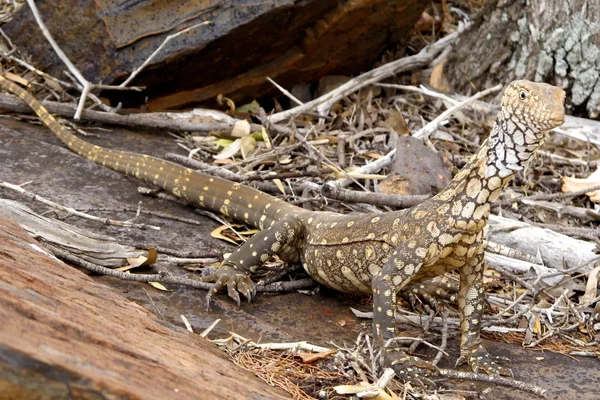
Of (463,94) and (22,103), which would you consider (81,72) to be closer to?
(22,103)

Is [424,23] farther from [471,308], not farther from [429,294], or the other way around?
[471,308]

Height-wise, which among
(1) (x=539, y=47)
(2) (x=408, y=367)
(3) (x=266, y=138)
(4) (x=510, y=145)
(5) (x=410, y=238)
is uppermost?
(1) (x=539, y=47)

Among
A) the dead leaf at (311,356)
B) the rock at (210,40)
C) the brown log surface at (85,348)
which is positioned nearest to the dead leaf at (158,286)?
the brown log surface at (85,348)

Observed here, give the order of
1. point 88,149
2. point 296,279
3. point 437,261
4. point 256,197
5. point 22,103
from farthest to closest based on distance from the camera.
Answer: point 22,103 < point 88,149 < point 256,197 < point 296,279 < point 437,261

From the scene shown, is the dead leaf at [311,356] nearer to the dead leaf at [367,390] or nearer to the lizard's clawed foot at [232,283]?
the dead leaf at [367,390]

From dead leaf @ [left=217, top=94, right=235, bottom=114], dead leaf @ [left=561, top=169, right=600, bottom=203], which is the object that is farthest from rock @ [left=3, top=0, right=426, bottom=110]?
dead leaf @ [left=561, top=169, right=600, bottom=203]

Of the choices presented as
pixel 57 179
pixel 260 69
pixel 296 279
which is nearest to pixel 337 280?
pixel 296 279

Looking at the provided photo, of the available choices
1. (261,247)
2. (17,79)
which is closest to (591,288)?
(261,247)
